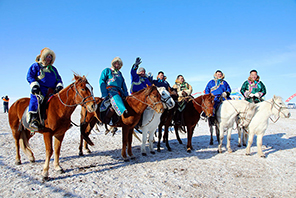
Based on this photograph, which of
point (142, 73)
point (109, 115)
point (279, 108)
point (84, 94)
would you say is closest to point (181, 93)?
point (142, 73)

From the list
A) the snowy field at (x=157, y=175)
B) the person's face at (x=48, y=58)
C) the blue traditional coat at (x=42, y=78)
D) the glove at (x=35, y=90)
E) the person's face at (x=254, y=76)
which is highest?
the person's face at (x=48, y=58)

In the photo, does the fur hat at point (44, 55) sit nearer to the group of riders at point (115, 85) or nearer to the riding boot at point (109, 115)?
the group of riders at point (115, 85)

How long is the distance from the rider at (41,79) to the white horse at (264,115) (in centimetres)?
632

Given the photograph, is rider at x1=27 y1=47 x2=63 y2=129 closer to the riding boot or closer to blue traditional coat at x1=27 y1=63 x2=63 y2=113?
blue traditional coat at x1=27 y1=63 x2=63 y2=113

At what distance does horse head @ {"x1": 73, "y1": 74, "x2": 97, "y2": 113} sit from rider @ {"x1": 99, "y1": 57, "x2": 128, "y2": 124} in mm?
1354

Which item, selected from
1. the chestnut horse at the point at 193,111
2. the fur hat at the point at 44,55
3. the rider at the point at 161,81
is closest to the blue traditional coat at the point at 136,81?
the rider at the point at 161,81

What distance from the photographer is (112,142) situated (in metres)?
8.61

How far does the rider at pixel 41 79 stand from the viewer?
4332 mm

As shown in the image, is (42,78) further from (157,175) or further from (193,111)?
(193,111)

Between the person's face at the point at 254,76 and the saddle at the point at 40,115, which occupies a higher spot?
the person's face at the point at 254,76

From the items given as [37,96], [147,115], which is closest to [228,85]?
[147,115]

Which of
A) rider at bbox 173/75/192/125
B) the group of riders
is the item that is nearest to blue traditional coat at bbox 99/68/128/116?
the group of riders

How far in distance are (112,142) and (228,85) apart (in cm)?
578

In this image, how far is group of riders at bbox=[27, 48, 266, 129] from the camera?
450 cm
